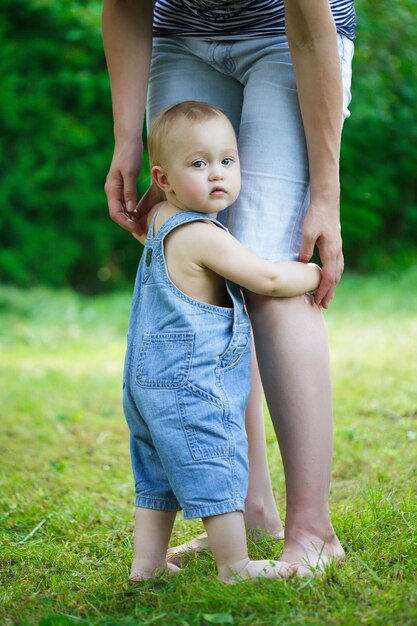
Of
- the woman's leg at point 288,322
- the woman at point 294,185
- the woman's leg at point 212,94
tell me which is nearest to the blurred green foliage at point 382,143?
the woman's leg at point 212,94

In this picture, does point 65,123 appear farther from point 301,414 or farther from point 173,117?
point 301,414

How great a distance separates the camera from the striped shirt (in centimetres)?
210

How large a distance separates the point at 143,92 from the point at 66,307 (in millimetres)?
5382

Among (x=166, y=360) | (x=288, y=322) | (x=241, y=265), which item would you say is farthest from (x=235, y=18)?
(x=166, y=360)

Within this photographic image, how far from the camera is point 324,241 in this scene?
2002 millimetres

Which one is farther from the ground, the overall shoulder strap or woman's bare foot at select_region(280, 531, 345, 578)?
the overall shoulder strap

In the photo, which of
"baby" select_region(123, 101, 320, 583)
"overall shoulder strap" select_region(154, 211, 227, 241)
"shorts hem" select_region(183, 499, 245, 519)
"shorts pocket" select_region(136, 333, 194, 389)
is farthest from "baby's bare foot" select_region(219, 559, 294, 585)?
"overall shoulder strap" select_region(154, 211, 227, 241)

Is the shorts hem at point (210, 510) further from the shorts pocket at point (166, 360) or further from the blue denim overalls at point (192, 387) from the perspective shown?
the shorts pocket at point (166, 360)

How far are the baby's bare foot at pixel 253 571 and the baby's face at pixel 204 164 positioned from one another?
80 cm

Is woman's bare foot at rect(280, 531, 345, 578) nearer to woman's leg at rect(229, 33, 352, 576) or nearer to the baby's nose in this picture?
woman's leg at rect(229, 33, 352, 576)

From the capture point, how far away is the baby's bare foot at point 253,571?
1.85 metres

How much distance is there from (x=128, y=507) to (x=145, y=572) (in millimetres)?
784

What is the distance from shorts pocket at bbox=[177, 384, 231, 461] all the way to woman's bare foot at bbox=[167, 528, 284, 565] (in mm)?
428

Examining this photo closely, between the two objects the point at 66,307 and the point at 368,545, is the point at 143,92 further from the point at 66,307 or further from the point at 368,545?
the point at 66,307
